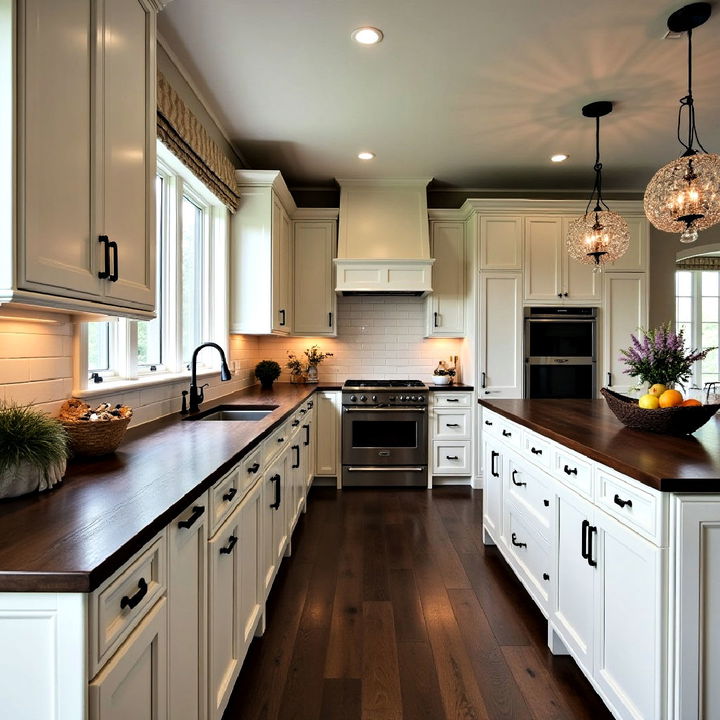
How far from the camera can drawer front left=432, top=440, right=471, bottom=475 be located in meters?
4.46

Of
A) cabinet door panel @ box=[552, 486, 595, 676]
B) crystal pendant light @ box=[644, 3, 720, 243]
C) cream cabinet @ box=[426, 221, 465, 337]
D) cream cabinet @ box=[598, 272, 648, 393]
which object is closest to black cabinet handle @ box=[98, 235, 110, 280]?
cabinet door panel @ box=[552, 486, 595, 676]

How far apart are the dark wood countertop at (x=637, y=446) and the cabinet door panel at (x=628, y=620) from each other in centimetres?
20

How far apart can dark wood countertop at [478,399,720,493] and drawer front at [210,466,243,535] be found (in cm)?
121

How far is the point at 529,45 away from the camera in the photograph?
8.47ft

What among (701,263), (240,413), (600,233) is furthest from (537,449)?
(701,263)

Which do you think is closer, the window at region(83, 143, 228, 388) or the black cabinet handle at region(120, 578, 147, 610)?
the black cabinet handle at region(120, 578, 147, 610)

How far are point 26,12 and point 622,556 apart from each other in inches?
82.8

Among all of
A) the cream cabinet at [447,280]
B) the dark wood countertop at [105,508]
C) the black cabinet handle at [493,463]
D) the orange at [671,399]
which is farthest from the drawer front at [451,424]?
the dark wood countertop at [105,508]

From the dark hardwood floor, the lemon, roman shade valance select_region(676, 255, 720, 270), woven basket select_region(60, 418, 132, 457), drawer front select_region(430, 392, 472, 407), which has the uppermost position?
roman shade valance select_region(676, 255, 720, 270)

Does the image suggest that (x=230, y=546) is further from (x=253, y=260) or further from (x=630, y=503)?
(x=253, y=260)

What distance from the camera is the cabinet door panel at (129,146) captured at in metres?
1.46

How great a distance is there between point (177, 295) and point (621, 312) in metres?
3.81

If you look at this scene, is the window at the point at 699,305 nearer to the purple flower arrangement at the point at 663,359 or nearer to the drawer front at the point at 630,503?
the purple flower arrangement at the point at 663,359

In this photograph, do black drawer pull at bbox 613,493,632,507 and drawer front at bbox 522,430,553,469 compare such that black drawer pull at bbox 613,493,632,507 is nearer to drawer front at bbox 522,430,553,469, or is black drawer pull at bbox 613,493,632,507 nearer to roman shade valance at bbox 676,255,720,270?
drawer front at bbox 522,430,553,469
